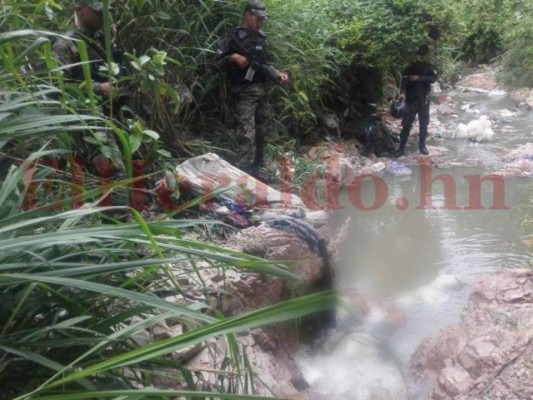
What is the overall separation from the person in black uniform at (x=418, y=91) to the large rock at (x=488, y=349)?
12.3 ft

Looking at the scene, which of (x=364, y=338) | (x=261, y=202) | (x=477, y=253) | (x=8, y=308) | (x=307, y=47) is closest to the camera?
(x=8, y=308)

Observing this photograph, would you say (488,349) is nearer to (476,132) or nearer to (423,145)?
(423,145)

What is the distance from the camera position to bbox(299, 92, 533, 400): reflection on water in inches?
109

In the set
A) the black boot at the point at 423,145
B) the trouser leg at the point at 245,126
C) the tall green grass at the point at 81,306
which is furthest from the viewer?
the black boot at the point at 423,145

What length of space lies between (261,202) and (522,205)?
2728 mm

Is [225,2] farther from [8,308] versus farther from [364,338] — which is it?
[8,308]

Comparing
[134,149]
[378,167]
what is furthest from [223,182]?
[378,167]

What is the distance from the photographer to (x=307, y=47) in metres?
5.36

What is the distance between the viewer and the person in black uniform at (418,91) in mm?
6344

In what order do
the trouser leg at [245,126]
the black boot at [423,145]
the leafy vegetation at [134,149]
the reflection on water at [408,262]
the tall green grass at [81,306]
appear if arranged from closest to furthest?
the tall green grass at [81,306]
the leafy vegetation at [134,149]
the reflection on water at [408,262]
the trouser leg at [245,126]
the black boot at [423,145]

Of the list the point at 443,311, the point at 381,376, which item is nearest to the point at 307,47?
the point at 443,311

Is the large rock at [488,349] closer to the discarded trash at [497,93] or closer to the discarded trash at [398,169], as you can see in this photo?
the discarded trash at [398,169]

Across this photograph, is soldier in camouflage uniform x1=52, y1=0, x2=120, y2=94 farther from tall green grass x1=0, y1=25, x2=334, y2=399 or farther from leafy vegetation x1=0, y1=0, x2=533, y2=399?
tall green grass x1=0, y1=25, x2=334, y2=399

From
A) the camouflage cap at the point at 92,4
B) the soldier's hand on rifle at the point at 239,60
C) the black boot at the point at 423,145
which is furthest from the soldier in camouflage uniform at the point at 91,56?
the black boot at the point at 423,145
